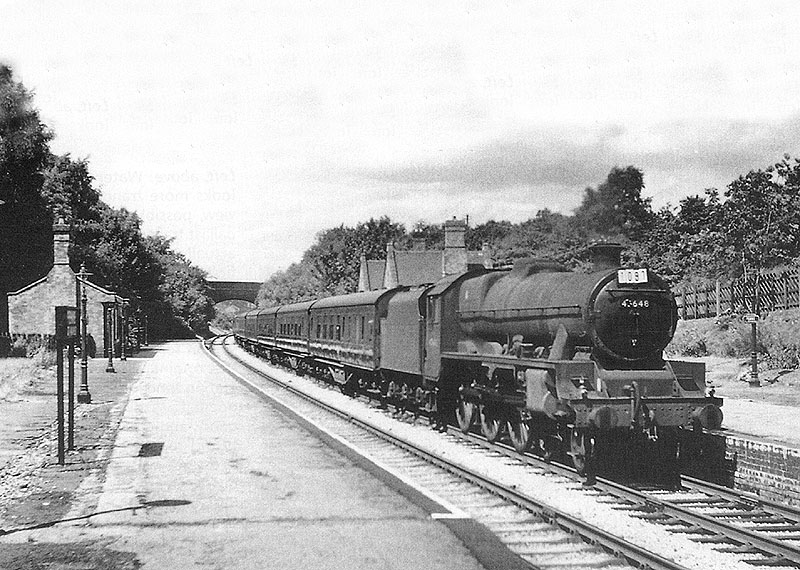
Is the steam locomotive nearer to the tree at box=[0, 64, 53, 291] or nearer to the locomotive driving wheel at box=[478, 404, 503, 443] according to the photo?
the locomotive driving wheel at box=[478, 404, 503, 443]

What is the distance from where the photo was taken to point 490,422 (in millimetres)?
14297

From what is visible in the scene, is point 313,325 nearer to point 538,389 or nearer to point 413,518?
point 538,389

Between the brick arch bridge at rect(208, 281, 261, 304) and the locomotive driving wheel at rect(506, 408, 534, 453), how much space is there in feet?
347

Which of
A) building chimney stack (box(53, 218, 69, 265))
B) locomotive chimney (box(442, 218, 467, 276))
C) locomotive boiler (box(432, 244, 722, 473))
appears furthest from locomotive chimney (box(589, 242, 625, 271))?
building chimney stack (box(53, 218, 69, 265))

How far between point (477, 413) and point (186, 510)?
264 inches

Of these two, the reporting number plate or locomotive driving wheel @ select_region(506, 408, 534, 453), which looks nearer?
the reporting number plate

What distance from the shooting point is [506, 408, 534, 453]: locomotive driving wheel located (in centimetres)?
1261

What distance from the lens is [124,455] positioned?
44.0ft

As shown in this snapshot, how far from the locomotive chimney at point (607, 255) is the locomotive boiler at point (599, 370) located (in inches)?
0.5

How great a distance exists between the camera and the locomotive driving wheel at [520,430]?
12.6 meters

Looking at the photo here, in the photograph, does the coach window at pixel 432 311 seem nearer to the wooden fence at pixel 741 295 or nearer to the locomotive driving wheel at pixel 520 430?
the locomotive driving wheel at pixel 520 430

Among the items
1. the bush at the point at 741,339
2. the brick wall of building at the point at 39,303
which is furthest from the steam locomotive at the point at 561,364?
the brick wall of building at the point at 39,303

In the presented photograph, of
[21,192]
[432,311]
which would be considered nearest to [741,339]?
[432,311]

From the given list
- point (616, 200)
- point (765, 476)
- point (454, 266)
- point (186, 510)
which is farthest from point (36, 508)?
point (454, 266)
